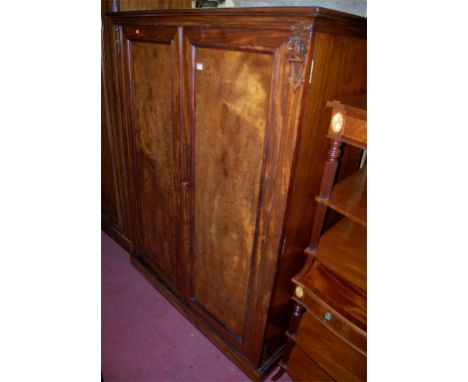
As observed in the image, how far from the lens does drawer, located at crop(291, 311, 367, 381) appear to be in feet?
3.76

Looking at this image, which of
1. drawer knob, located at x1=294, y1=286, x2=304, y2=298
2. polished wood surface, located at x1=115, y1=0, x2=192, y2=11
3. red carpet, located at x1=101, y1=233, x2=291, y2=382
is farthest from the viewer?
polished wood surface, located at x1=115, y1=0, x2=192, y2=11

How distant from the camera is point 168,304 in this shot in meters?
1.98

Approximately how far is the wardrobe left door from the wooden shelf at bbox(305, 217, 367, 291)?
78cm

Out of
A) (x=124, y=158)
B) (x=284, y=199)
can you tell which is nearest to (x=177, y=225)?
(x=124, y=158)

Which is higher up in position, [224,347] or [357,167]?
[357,167]

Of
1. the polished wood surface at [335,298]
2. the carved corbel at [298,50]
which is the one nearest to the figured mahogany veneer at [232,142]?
the carved corbel at [298,50]

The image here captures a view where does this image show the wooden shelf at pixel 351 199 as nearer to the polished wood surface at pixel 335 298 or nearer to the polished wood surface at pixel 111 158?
the polished wood surface at pixel 335 298

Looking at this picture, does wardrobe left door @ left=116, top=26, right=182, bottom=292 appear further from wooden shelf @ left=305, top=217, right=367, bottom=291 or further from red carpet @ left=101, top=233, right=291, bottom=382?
wooden shelf @ left=305, top=217, right=367, bottom=291

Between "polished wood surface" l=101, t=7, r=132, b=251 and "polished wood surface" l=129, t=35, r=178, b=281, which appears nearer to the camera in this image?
"polished wood surface" l=129, t=35, r=178, b=281

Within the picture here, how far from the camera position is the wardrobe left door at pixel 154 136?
1.37m

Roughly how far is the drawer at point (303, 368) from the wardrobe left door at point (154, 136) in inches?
30.1

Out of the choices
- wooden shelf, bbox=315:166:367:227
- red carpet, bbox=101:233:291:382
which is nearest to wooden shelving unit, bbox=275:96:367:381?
wooden shelf, bbox=315:166:367:227
